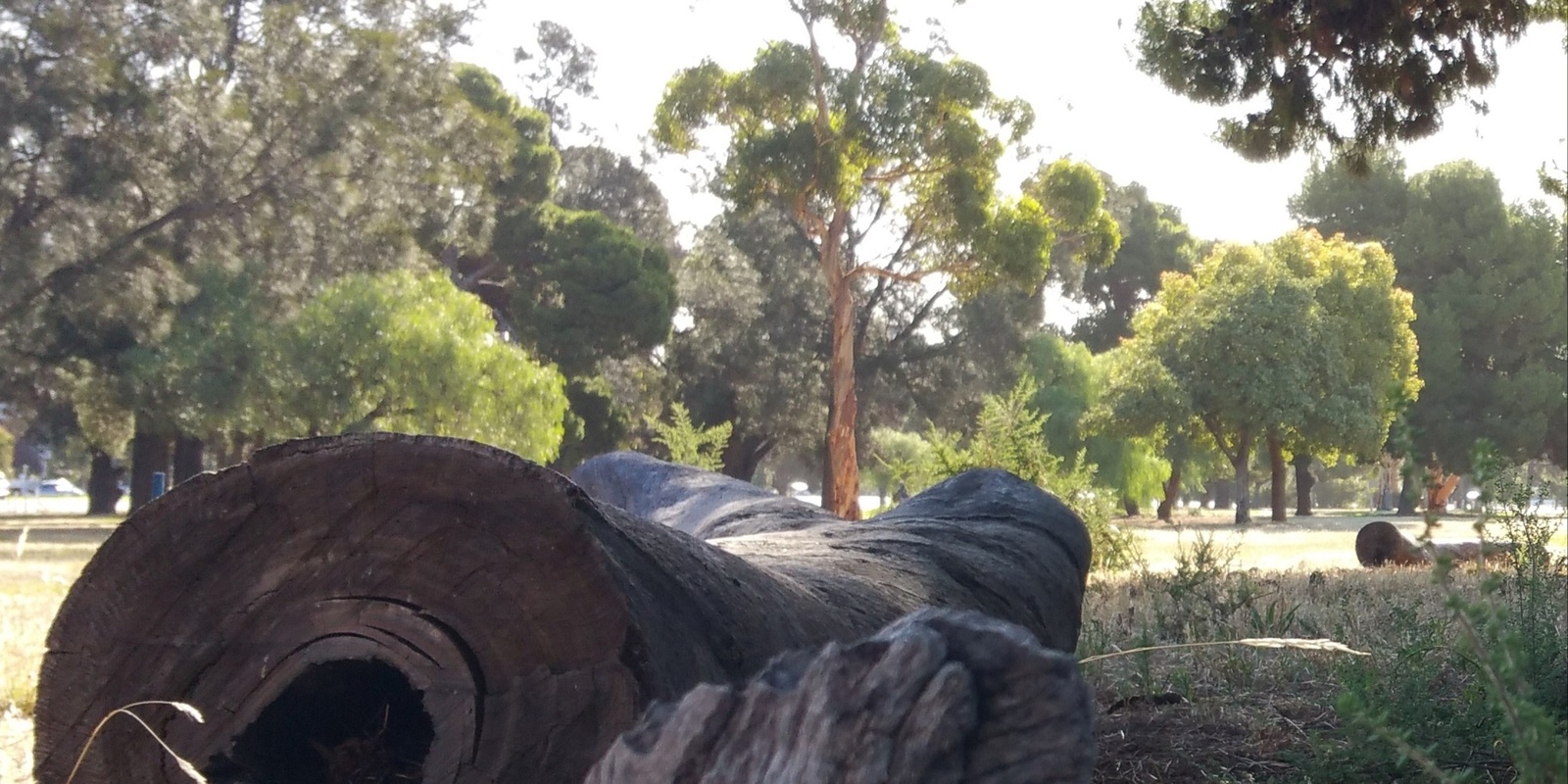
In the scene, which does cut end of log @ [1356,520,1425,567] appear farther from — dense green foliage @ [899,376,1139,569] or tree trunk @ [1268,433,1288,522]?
tree trunk @ [1268,433,1288,522]

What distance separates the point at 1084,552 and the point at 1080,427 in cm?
3287

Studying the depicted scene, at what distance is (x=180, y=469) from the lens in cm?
3556

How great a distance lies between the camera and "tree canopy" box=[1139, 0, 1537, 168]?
6453 mm

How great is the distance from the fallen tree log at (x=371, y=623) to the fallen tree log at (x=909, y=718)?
0.67m

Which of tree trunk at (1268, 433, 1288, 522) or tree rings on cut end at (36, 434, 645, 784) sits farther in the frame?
tree trunk at (1268, 433, 1288, 522)

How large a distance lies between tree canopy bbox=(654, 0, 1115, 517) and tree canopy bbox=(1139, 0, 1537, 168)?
16281 mm

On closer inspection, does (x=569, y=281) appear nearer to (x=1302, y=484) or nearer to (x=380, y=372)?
(x=380, y=372)

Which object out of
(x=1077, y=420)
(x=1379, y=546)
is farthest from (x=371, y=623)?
(x=1077, y=420)

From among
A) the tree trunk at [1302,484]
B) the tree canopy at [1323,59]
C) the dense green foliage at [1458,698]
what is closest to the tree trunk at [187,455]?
the tree canopy at [1323,59]

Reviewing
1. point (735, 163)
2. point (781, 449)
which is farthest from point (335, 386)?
point (781, 449)

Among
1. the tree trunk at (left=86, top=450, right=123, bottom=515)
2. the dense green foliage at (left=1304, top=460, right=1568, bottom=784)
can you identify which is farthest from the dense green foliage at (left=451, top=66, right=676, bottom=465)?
the dense green foliage at (left=1304, top=460, right=1568, bottom=784)

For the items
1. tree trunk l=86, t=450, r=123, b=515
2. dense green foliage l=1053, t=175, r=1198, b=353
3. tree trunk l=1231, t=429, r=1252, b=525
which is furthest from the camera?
dense green foliage l=1053, t=175, r=1198, b=353

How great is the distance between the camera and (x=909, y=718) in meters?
1.29

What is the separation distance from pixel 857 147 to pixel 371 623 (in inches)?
861
